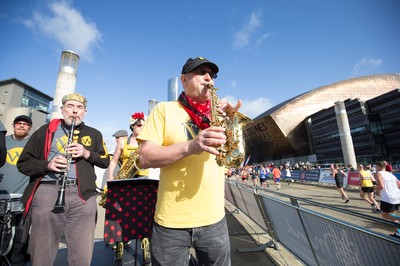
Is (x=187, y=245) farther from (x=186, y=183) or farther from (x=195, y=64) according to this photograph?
(x=195, y=64)

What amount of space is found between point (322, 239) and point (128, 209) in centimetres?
289

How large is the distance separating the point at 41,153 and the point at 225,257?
2520 mm

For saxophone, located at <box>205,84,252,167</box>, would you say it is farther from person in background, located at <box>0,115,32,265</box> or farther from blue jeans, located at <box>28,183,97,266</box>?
person in background, located at <box>0,115,32,265</box>

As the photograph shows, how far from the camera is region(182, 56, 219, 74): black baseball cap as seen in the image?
69.3 inches

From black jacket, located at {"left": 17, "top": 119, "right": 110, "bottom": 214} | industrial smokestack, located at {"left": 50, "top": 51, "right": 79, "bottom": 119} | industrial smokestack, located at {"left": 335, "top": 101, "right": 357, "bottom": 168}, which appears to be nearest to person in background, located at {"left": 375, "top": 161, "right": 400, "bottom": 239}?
black jacket, located at {"left": 17, "top": 119, "right": 110, "bottom": 214}

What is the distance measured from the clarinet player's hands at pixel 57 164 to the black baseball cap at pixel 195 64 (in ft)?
5.69

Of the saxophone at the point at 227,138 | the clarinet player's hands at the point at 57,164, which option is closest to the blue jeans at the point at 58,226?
the clarinet player's hands at the point at 57,164

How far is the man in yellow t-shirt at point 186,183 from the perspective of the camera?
1513 mm

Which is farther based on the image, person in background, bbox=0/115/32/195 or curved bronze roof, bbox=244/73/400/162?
curved bronze roof, bbox=244/73/400/162

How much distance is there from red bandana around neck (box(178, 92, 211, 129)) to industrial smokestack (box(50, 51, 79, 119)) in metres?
18.9

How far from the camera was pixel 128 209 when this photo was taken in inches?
109

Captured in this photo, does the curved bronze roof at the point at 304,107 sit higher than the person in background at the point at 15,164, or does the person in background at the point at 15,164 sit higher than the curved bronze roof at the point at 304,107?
the curved bronze roof at the point at 304,107

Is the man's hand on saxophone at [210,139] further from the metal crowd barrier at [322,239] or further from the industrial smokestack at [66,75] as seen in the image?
the industrial smokestack at [66,75]

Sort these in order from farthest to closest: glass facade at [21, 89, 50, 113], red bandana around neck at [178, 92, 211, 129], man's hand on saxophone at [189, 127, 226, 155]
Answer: glass facade at [21, 89, 50, 113] → red bandana around neck at [178, 92, 211, 129] → man's hand on saxophone at [189, 127, 226, 155]
